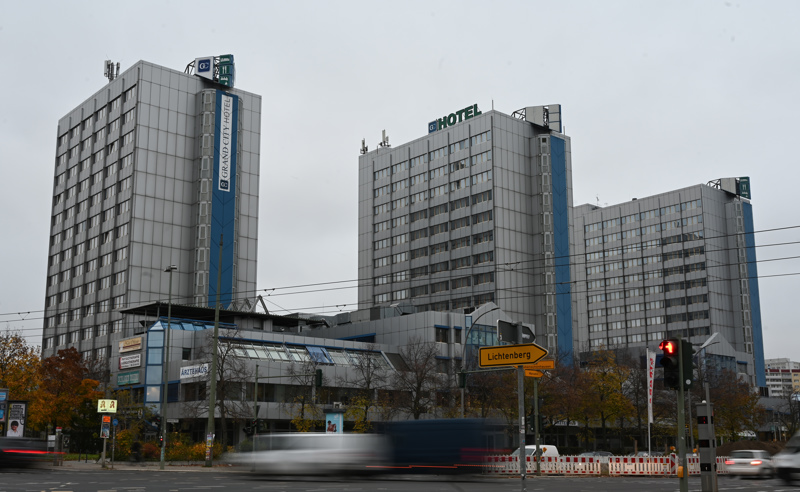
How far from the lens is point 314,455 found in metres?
30.3

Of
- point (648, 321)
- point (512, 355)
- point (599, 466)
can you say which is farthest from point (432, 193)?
point (512, 355)

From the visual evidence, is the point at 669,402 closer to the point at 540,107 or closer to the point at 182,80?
the point at 540,107

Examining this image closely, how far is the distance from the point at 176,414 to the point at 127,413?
6.73 metres

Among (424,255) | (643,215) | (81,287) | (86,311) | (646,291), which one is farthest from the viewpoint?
(643,215)

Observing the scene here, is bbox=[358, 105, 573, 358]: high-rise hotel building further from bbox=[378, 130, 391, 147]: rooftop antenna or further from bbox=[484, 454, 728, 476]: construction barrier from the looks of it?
bbox=[484, 454, 728, 476]: construction barrier

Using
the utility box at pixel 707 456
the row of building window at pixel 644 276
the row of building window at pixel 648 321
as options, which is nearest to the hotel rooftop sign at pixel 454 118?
the row of building window at pixel 644 276

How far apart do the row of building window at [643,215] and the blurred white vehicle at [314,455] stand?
131 metres

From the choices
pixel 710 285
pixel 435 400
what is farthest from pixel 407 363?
pixel 710 285

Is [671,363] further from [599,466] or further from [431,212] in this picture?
[431,212]

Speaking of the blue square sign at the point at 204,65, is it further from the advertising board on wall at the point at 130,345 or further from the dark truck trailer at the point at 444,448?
the dark truck trailer at the point at 444,448

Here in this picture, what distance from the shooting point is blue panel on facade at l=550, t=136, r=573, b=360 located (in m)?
118

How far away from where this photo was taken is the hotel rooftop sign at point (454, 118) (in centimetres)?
12850

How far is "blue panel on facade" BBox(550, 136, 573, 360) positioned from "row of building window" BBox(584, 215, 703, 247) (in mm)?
35798

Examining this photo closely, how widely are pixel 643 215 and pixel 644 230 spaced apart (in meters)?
2.89
